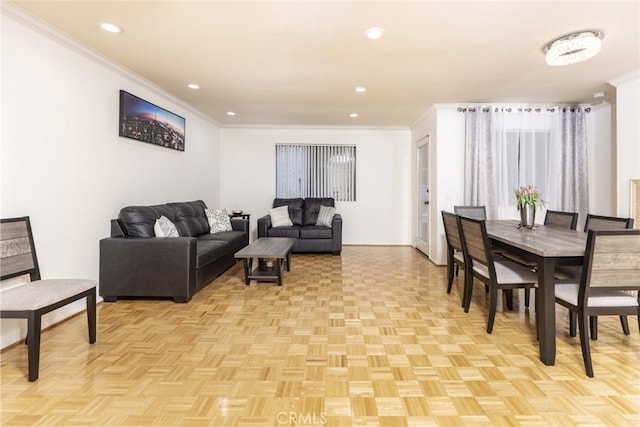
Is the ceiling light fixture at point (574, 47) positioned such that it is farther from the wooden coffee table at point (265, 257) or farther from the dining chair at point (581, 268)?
the wooden coffee table at point (265, 257)

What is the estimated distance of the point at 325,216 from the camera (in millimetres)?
5793

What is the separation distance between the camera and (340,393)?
1737mm

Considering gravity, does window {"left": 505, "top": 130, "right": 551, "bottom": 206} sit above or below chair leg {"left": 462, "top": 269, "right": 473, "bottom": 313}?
above

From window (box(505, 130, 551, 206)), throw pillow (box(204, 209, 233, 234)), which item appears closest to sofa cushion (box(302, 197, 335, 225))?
throw pillow (box(204, 209, 233, 234))

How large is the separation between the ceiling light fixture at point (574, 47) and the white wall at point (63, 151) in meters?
4.13

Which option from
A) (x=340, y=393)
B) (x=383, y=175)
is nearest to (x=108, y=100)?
(x=340, y=393)

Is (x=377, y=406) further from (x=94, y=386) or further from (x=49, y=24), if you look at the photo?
(x=49, y=24)

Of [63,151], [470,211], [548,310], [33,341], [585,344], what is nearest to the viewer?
[33,341]

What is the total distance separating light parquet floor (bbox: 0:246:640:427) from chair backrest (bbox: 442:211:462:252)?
1.96 ft

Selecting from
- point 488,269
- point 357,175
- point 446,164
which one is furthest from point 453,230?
point 357,175

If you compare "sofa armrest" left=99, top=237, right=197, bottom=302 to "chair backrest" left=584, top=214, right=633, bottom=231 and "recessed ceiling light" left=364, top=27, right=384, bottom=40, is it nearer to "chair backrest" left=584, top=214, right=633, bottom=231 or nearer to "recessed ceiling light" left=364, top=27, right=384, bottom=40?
"recessed ceiling light" left=364, top=27, right=384, bottom=40

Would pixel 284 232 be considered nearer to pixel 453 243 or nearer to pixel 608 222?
pixel 453 243

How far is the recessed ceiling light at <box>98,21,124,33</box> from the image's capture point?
247cm

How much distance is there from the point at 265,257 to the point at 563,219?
→ 3.28 meters
